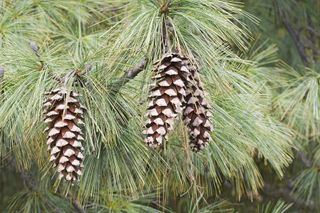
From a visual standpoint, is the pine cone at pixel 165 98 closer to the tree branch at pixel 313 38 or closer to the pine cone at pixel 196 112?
the pine cone at pixel 196 112

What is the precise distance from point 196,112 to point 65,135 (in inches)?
9.2

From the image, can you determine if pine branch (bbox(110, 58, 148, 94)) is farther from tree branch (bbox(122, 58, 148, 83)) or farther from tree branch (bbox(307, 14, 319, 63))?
tree branch (bbox(307, 14, 319, 63))

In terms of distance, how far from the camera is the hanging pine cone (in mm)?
1214

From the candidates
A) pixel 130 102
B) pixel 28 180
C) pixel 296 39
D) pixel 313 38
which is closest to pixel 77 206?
pixel 28 180

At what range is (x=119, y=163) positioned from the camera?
1.43 metres

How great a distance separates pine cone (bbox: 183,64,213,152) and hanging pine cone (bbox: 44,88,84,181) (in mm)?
193

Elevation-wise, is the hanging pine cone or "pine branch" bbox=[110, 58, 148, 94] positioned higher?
"pine branch" bbox=[110, 58, 148, 94]

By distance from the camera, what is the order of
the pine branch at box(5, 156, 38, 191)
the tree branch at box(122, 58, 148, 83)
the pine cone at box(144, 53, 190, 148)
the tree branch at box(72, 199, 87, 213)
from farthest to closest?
1. the pine branch at box(5, 156, 38, 191)
2. the tree branch at box(72, 199, 87, 213)
3. the tree branch at box(122, 58, 148, 83)
4. the pine cone at box(144, 53, 190, 148)

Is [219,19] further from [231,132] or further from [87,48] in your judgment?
[87,48]

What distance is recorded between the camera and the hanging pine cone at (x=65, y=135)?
121 cm

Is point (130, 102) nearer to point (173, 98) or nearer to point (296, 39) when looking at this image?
point (173, 98)

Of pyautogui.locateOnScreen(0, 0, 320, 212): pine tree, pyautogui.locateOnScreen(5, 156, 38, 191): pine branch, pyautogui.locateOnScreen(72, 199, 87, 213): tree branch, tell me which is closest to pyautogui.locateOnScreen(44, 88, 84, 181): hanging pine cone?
pyautogui.locateOnScreen(0, 0, 320, 212): pine tree

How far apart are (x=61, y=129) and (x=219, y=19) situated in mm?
355

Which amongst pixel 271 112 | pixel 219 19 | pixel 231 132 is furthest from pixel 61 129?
pixel 271 112
